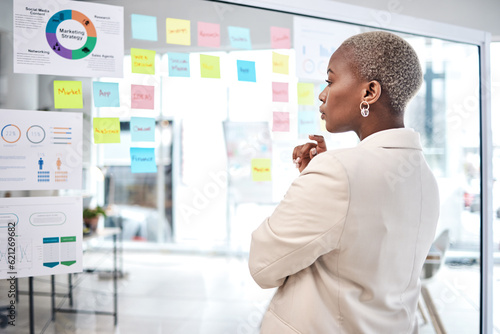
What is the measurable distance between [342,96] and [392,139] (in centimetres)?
16

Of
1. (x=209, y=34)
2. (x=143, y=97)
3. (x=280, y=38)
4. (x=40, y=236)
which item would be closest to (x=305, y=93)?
(x=280, y=38)

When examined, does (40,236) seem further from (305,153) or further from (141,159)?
(305,153)

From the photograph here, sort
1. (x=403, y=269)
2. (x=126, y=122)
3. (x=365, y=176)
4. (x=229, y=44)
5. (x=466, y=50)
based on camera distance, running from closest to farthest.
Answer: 1. (x=365, y=176)
2. (x=403, y=269)
3. (x=126, y=122)
4. (x=229, y=44)
5. (x=466, y=50)

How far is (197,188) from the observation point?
1.97 meters

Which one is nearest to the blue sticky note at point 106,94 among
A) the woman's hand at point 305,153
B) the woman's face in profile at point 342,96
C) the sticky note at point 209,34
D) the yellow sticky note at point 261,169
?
the sticky note at point 209,34

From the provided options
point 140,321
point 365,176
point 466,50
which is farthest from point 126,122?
point 466,50

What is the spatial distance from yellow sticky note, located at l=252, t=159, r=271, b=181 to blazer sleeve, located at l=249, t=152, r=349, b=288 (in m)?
1.07

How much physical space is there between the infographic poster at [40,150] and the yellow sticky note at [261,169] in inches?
32.2

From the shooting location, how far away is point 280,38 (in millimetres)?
1976

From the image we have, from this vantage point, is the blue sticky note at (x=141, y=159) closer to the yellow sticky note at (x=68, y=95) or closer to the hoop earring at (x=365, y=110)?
the yellow sticky note at (x=68, y=95)

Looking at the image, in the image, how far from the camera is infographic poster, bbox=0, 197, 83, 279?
142 cm

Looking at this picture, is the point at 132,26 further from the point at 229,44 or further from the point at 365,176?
the point at 365,176

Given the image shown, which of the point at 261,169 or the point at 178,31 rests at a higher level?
the point at 178,31

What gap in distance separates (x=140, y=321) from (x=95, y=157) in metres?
1.63
